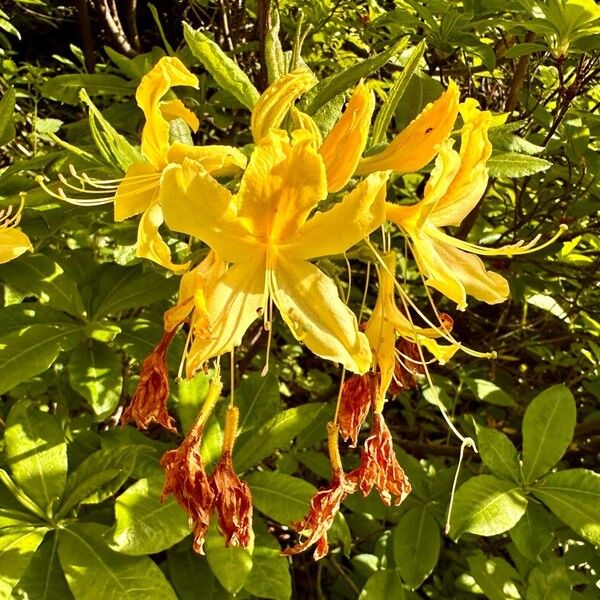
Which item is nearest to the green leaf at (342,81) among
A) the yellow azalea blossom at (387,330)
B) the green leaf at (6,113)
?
the yellow azalea blossom at (387,330)

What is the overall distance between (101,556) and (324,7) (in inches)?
55.9

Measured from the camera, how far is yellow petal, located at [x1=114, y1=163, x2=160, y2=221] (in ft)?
3.46

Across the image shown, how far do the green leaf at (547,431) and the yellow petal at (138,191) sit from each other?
984 mm

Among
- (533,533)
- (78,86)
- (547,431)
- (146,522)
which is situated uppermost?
(78,86)

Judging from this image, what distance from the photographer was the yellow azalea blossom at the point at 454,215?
37.7 inches

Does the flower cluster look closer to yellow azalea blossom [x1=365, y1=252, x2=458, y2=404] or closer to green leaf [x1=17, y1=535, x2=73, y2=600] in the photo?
yellow azalea blossom [x1=365, y1=252, x2=458, y2=404]

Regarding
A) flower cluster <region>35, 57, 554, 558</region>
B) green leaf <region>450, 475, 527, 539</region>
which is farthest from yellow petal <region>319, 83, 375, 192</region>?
green leaf <region>450, 475, 527, 539</region>

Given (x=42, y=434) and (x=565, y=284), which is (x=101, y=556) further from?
(x=565, y=284)

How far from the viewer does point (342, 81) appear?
3.36 ft

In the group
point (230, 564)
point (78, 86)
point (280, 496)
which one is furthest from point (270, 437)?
point (78, 86)

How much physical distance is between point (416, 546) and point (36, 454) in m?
0.81

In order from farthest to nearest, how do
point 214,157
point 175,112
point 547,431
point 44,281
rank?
point 547,431 → point 44,281 → point 175,112 → point 214,157

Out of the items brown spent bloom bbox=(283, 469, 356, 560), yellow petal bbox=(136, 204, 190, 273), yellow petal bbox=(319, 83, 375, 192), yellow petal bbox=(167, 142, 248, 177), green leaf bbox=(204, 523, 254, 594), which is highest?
yellow petal bbox=(319, 83, 375, 192)

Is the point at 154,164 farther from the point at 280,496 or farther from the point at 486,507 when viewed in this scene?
the point at 486,507
